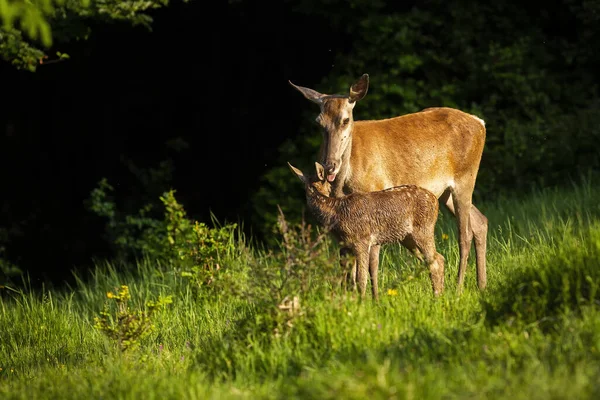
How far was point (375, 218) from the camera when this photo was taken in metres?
7.53

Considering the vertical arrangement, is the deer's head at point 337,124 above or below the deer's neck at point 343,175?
above

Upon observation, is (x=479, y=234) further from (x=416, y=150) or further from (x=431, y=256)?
(x=431, y=256)

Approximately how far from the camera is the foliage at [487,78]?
14.1 meters

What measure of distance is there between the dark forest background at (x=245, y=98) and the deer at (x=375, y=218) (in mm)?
6395

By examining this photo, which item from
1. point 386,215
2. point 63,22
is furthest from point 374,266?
point 63,22

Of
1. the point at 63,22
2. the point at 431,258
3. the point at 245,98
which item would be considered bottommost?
the point at 431,258

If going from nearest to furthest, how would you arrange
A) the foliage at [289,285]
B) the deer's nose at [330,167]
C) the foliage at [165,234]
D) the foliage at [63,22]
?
the foliage at [289,285] < the deer's nose at [330,167] < the foliage at [165,234] < the foliage at [63,22]

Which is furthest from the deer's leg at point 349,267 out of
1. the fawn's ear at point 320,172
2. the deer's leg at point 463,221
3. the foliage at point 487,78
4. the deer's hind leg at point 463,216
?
the foliage at point 487,78

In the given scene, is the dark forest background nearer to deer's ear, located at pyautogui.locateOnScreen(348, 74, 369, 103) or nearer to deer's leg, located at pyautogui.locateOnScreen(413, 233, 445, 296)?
deer's ear, located at pyautogui.locateOnScreen(348, 74, 369, 103)

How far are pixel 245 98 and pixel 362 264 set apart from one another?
8680 millimetres

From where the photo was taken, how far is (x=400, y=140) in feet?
29.7

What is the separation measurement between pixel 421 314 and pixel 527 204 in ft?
20.0

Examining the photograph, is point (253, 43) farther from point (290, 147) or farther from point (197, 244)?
point (197, 244)

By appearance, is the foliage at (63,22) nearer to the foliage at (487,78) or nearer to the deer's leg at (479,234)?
the foliage at (487,78)
